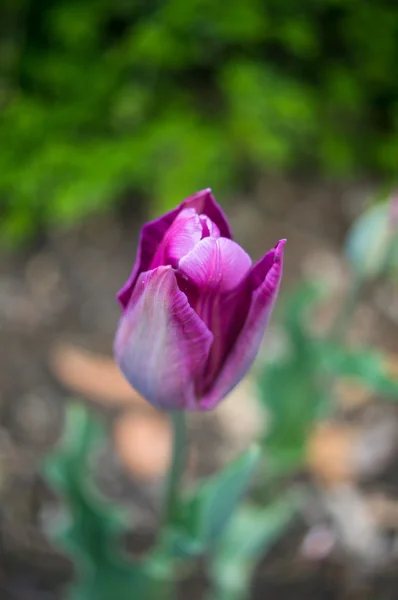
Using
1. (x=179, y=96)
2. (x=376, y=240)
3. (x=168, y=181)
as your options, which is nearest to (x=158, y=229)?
(x=376, y=240)

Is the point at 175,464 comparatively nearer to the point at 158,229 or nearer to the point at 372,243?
the point at 158,229

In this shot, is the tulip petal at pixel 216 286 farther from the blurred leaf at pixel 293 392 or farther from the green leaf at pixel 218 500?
the blurred leaf at pixel 293 392

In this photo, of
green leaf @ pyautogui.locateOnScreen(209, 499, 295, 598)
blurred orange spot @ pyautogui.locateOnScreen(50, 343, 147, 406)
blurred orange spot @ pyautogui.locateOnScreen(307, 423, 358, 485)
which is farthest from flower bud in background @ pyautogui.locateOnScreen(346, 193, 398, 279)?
blurred orange spot @ pyautogui.locateOnScreen(50, 343, 147, 406)

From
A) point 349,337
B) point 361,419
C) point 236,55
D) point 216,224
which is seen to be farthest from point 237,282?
point 236,55

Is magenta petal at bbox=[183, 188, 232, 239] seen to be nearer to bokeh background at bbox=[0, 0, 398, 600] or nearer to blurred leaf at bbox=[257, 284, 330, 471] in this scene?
blurred leaf at bbox=[257, 284, 330, 471]

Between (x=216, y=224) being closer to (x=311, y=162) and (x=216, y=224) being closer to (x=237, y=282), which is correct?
(x=237, y=282)

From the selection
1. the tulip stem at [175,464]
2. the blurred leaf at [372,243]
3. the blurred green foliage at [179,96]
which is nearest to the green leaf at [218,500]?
the tulip stem at [175,464]

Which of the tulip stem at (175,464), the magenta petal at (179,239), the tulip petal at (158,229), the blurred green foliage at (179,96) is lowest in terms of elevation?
the tulip stem at (175,464)
